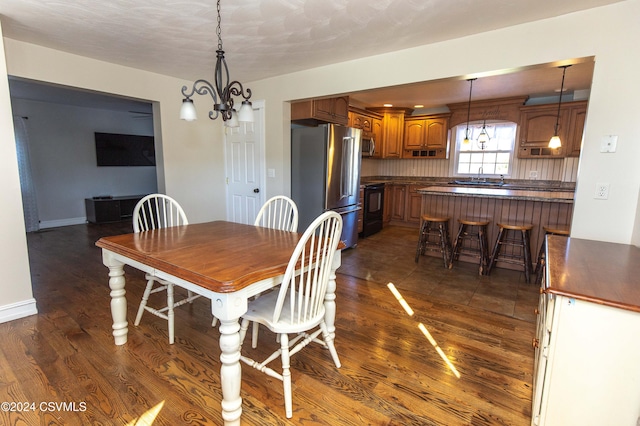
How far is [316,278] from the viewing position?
1625mm

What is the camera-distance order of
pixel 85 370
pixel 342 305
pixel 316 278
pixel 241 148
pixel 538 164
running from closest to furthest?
pixel 316 278 → pixel 85 370 → pixel 342 305 → pixel 241 148 → pixel 538 164

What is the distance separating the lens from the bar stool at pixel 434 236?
3.82 m

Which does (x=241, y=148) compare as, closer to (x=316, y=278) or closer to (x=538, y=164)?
(x=316, y=278)

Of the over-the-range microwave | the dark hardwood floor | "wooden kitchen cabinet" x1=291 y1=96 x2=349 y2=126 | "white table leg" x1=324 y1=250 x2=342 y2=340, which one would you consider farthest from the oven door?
"white table leg" x1=324 y1=250 x2=342 y2=340

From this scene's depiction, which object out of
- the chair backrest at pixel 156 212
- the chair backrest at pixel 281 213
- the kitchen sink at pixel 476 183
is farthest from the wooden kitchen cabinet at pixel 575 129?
the chair backrest at pixel 156 212

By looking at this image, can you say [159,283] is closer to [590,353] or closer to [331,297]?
[331,297]

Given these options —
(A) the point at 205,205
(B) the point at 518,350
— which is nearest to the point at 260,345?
(B) the point at 518,350

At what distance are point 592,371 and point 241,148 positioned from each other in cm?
398

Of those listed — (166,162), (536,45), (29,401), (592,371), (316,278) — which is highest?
(536,45)

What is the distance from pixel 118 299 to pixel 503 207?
12.9ft

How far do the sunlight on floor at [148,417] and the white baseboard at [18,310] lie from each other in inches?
69.2

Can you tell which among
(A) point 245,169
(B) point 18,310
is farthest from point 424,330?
(B) point 18,310

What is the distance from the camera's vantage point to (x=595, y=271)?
1.44m

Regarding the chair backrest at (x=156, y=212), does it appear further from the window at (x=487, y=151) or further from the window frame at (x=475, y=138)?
the window frame at (x=475, y=138)
